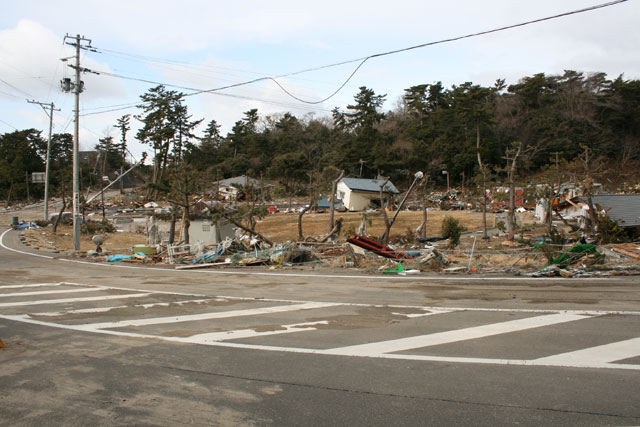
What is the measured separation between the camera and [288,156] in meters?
61.3

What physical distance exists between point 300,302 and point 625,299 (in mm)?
5821

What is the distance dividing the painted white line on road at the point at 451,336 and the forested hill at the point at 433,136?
46.5 m

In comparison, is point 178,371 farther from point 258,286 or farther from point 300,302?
point 258,286

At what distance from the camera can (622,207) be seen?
20750mm

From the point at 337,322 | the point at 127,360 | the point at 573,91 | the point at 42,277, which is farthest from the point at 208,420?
the point at 573,91

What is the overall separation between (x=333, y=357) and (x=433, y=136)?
190ft

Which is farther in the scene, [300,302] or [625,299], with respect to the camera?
[300,302]

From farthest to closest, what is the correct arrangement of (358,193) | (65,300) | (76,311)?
(358,193) → (65,300) → (76,311)

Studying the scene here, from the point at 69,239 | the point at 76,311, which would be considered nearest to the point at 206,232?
the point at 69,239

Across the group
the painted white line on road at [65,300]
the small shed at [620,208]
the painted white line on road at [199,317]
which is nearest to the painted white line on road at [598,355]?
the painted white line on road at [199,317]

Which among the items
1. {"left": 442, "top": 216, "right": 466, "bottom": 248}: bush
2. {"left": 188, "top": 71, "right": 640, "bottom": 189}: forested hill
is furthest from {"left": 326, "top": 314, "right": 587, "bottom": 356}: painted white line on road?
{"left": 188, "top": 71, "right": 640, "bottom": 189}: forested hill

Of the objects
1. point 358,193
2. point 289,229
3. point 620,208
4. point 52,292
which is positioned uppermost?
point 358,193

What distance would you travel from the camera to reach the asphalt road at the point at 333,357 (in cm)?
405

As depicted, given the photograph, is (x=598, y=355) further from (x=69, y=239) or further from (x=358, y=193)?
(x=358, y=193)
